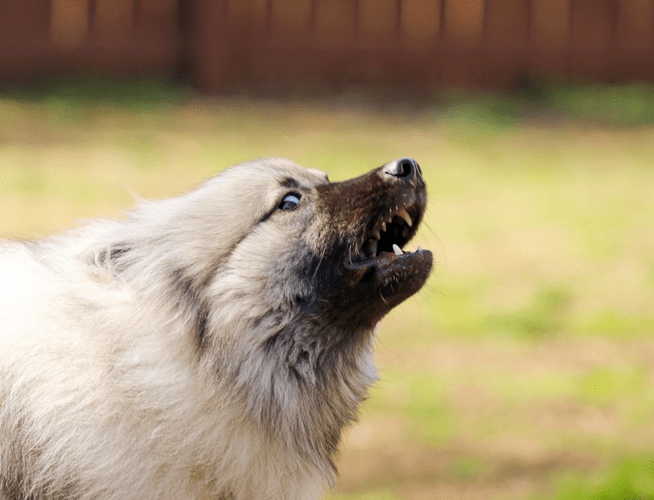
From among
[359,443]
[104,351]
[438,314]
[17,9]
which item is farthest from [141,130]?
[104,351]

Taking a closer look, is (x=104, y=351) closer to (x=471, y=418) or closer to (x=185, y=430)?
(x=185, y=430)

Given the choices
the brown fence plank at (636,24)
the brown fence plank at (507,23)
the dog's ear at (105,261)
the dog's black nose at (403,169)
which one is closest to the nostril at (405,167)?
the dog's black nose at (403,169)

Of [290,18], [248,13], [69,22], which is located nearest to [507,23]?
[290,18]

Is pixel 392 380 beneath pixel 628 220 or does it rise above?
beneath

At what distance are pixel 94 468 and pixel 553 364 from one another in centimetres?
448

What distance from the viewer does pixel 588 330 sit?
675 centimetres

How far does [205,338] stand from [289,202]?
0.66 metres

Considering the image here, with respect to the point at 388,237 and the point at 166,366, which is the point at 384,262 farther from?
the point at 166,366

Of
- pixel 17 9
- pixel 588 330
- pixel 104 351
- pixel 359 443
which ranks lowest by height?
pixel 359 443

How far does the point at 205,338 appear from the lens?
2.82 m

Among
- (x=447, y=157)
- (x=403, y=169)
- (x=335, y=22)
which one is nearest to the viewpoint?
(x=403, y=169)

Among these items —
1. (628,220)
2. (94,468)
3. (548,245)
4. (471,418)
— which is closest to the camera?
(94,468)

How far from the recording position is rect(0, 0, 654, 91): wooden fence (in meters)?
12.1

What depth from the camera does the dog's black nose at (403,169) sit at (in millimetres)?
3027
